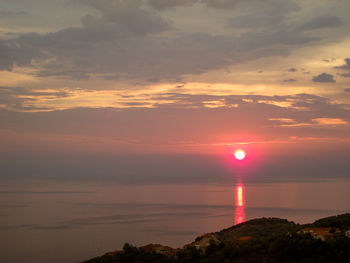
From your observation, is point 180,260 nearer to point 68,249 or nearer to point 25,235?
point 68,249

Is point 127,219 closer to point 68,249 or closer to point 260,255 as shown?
point 68,249

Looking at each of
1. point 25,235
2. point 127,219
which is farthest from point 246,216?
point 25,235

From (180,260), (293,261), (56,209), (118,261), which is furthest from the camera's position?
(56,209)

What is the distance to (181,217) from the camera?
94.4 m

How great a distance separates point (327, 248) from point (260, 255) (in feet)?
8.72

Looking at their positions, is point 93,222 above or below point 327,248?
below

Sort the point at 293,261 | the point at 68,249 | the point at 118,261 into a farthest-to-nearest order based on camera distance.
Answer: the point at 68,249 < the point at 118,261 < the point at 293,261

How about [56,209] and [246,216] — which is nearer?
[246,216]

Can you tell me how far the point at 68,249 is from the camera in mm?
51750

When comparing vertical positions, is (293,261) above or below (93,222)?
above

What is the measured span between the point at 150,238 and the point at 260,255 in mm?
50984

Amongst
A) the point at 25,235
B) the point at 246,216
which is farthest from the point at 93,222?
the point at 246,216

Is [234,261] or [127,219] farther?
[127,219]

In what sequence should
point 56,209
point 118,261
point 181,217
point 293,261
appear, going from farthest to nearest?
point 56,209 → point 181,217 → point 118,261 → point 293,261
